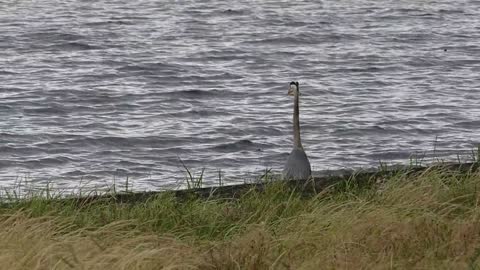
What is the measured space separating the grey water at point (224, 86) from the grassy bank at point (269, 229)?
443cm

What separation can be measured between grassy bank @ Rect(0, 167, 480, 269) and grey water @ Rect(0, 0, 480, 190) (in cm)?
443

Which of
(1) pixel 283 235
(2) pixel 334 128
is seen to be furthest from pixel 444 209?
(2) pixel 334 128

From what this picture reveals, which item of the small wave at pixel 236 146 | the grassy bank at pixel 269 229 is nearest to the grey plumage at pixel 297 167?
the grassy bank at pixel 269 229

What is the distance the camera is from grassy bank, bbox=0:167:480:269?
23.7 feet

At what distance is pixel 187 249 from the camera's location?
7.76 m

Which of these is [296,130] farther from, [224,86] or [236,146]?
[224,86]

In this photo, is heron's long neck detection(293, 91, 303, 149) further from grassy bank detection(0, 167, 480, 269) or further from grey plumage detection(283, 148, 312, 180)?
grassy bank detection(0, 167, 480, 269)

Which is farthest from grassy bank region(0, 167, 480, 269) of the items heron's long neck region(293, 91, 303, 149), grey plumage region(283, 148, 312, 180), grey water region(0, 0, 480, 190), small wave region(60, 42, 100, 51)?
small wave region(60, 42, 100, 51)

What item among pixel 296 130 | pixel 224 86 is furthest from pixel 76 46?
pixel 296 130

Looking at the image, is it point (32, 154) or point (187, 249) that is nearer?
point (187, 249)

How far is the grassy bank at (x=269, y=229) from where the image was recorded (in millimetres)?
7234

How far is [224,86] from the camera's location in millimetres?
22156

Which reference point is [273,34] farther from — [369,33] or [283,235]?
[283,235]

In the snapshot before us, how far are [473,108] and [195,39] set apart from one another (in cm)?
880
